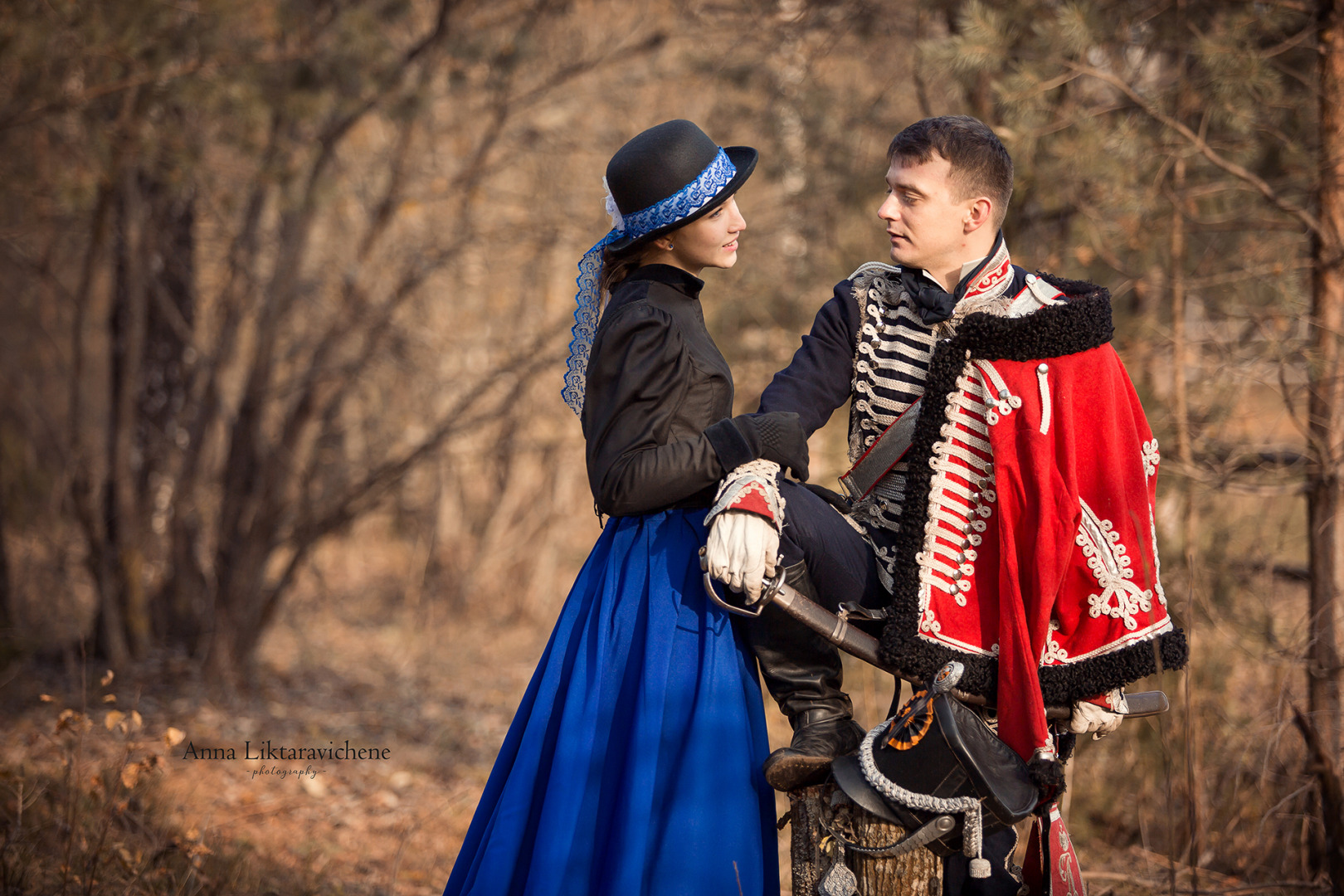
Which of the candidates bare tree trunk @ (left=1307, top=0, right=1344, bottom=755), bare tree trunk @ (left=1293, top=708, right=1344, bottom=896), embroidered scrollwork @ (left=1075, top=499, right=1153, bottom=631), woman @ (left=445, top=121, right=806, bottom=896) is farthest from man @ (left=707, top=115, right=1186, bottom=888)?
bare tree trunk @ (left=1307, top=0, right=1344, bottom=755)

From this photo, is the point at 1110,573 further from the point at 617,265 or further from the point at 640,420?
the point at 617,265

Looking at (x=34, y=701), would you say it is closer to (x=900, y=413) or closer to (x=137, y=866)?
(x=137, y=866)

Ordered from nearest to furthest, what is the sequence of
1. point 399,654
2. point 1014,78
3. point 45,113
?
point 1014,78, point 45,113, point 399,654

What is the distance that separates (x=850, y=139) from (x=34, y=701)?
5.11 m

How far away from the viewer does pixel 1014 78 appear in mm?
3643

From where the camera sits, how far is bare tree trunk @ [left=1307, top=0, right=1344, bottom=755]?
11.2 feet

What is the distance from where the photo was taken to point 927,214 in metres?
2.37

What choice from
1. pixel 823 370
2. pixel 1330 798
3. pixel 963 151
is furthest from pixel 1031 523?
pixel 1330 798

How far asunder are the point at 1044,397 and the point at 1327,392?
1959 millimetres

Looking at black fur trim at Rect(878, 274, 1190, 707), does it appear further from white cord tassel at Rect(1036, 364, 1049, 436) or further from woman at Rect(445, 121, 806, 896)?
woman at Rect(445, 121, 806, 896)

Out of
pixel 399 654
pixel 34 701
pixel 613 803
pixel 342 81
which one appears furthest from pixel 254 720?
pixel 613 803

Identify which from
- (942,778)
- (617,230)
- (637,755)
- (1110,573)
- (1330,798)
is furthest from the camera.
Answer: (1330,798)

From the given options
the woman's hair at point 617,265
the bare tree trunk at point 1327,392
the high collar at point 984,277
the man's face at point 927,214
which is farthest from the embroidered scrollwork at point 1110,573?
the bare tree trunk at point 1327,392

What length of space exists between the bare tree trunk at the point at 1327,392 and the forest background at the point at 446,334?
0.01 meters
